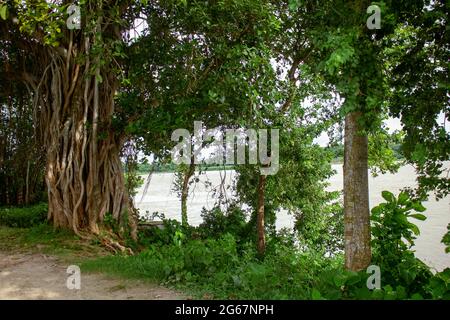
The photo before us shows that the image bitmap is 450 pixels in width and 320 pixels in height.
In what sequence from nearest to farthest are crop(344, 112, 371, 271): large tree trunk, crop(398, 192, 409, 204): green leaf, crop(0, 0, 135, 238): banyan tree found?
→ crop(344, 112, 371, 271): large tree trunk
crop(398, 192, 409, 204): green leaf
crop(0, 0, 135, 238): banyan tree

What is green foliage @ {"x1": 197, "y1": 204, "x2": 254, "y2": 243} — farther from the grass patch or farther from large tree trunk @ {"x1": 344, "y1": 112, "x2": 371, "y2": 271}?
large tree trunk @ {"x1": 344, "y1": 112, "x2": 371, "y2": 271}

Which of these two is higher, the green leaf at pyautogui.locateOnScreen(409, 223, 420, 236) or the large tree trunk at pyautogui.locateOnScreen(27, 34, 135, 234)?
the large tree trunk at pyautogui.locateOnScreen(27, 34, 135, 234)

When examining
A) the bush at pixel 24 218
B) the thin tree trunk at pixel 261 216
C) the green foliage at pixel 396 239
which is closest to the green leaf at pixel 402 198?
the green foliage at pixel 396 239

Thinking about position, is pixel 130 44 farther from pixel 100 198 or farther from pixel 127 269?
pixel 127 269

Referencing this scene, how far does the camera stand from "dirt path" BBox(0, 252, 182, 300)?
10.8 ft

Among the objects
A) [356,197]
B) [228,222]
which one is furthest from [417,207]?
[228,222]

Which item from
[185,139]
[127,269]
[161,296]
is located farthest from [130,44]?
[161,296]

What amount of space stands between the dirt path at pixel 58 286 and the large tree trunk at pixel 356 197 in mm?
1493

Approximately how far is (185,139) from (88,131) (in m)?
1.59

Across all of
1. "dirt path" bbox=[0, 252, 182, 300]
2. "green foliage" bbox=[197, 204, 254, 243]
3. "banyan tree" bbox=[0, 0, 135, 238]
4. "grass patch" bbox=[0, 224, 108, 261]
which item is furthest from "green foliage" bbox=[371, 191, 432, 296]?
"green foliage" bbox=[197, 204, 254, 243]

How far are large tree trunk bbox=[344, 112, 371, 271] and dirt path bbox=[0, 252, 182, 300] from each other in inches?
58.8

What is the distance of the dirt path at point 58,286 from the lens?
328 cm

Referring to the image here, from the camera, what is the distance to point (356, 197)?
3.26m

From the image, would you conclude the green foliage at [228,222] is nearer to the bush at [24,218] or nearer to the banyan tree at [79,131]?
the banyan tree at [79,131]
